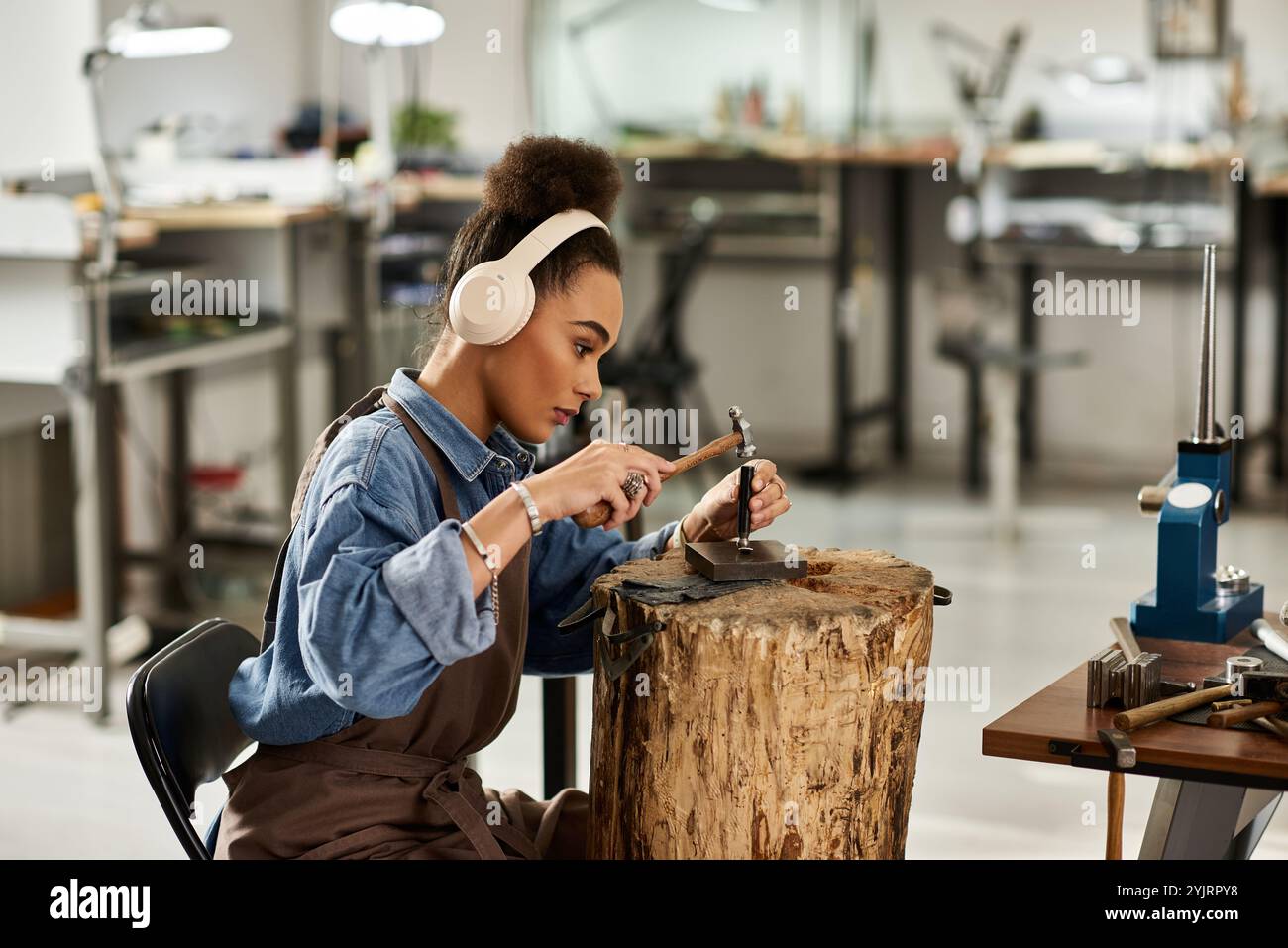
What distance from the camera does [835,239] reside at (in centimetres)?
608

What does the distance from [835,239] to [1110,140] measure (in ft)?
3.90

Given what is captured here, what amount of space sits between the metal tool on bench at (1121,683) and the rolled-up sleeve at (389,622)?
60cm

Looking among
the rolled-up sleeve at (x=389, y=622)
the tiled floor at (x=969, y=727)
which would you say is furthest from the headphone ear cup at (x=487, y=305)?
the tiled floor at (x=969, y=727)

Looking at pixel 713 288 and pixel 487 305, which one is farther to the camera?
pixel 713 288

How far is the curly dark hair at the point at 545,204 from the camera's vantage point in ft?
5.40

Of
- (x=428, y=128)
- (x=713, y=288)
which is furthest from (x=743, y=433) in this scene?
(x=713, y=288)

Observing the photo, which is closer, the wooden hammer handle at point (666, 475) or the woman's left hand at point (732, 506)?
the wooden hammer handle at point (666, 475)

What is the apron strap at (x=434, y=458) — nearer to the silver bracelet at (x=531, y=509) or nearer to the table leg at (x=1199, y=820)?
the silver bracelet at (x=531, y=509)

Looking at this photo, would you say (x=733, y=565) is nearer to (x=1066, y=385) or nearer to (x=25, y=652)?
(x=25, y=652)

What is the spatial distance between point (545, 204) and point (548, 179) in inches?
1.0

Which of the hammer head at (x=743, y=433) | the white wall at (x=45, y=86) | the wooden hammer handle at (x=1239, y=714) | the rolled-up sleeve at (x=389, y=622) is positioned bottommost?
the wooden hammer handle at (x=1239, y=714)

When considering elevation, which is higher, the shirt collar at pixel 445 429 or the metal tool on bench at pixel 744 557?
the shirt collar at pixel 445 429

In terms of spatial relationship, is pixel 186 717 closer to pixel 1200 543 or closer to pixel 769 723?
pixel 769 723

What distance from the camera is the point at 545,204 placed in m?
1.66
